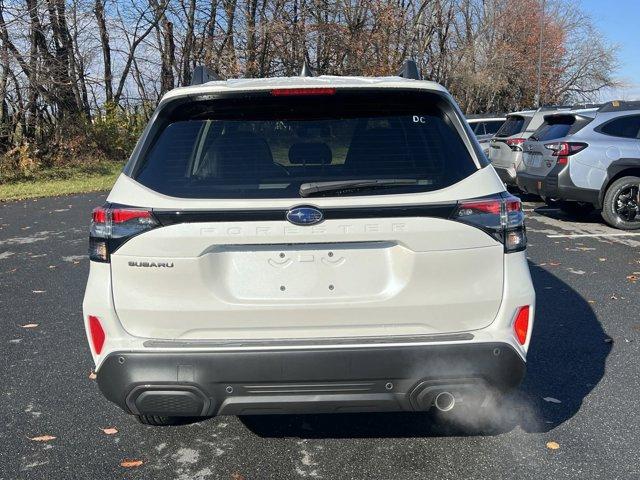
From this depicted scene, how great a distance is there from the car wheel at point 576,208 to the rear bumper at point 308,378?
9.12 m

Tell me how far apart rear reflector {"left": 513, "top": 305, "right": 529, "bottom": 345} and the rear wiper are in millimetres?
732

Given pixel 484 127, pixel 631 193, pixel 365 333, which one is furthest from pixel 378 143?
pixel 484 127

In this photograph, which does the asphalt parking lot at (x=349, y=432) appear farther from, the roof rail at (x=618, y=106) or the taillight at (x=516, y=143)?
the taillight at (x=516, y=143)

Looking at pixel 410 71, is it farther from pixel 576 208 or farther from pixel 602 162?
pixel 576 208

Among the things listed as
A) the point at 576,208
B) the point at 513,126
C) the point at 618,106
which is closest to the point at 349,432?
the point at 618,106

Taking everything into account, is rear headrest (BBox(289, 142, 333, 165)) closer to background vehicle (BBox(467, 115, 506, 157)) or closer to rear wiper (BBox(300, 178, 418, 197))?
rear wiper (BBox(300, 178, 418, 197))

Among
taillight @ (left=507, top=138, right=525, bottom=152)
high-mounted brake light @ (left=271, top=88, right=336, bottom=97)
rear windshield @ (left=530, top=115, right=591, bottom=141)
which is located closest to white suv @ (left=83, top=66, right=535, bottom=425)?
high-mounted brake light @ (left=271, top=88, right=336, bottom=97)

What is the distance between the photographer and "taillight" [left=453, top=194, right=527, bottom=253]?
270 centimetres

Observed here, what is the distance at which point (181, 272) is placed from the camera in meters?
2.66

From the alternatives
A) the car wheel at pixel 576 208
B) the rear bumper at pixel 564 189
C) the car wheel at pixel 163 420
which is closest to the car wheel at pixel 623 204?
the rear bumper at pixel 564 189

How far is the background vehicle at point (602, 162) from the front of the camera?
31.0 feet

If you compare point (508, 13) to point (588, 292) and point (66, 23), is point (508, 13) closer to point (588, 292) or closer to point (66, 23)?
point (66, 23)

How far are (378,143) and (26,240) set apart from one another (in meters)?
8.13

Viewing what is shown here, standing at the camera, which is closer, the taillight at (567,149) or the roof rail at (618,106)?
the taillight at (567,149)
